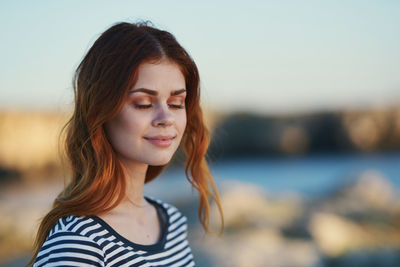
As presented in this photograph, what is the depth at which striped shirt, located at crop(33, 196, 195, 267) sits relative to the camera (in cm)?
131

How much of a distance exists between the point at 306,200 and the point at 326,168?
7797 millimetres

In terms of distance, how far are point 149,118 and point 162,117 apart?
0.15 feet

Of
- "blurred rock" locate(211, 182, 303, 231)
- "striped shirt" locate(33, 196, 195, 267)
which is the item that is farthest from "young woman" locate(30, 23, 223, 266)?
"blurred rock" locate(211, 182, 303, 231)

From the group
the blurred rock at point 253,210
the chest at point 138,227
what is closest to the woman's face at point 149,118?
the chest at point 138,227

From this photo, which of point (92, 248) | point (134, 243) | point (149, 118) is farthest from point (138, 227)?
point (149, 118)

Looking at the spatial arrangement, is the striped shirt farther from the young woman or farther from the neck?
the neck

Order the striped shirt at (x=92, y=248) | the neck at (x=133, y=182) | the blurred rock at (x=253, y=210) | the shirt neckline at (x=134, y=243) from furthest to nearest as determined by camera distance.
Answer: the blurred rock at (x=253, y=210), the neck at (x=133, y=182), the shirt neckline at (x=134, y=243), the striped shirt at (x=92, y=248)

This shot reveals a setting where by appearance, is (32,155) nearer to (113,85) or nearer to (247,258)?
(247,258)

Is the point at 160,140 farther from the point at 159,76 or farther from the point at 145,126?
the point at 159,76

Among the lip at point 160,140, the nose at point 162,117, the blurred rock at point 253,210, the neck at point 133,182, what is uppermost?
the nose at point 162,117

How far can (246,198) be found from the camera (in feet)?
20.5

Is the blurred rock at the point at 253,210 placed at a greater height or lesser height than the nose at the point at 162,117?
lesser

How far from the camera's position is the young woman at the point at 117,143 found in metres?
1.40

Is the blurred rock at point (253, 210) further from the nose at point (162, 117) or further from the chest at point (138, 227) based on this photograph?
the nose at point (162, 117)
